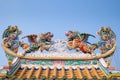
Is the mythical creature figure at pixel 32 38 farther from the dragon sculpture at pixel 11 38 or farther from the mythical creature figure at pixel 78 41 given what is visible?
the mythical creature figure at pixel 78 41

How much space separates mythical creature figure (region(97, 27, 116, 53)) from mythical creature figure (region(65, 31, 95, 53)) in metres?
0.43

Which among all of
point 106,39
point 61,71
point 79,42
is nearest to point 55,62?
point 61,71

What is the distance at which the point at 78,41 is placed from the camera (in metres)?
8.01

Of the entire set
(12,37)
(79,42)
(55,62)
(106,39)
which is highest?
(12,37)

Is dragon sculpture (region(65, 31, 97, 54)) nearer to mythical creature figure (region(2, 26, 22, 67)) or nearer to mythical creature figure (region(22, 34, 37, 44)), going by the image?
mythical creature figure (region(22, 34, 37, 44))

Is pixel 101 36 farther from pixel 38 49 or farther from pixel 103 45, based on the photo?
pixel 38 49

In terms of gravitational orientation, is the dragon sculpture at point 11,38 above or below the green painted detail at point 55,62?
above

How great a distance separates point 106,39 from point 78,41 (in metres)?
1.10

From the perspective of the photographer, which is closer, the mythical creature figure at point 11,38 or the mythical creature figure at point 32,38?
the mythical creature figure at point 11,38

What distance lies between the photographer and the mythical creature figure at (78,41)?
767 cm

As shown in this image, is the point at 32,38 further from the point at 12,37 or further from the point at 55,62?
the point at 55,62

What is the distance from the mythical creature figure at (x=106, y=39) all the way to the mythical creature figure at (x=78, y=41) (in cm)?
43

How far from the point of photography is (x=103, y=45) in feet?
25.5

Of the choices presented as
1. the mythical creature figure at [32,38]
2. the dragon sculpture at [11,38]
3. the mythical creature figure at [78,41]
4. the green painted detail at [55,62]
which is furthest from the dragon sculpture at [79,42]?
the dragon sculpture at [11,38]
